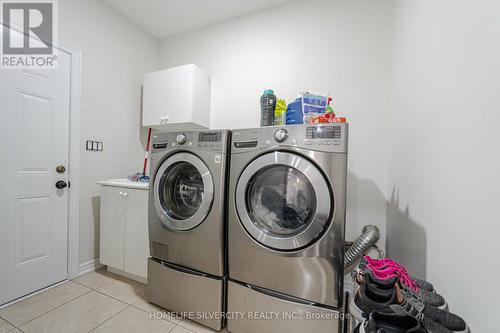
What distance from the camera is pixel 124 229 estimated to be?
1728 mm

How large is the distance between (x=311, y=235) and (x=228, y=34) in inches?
86.8

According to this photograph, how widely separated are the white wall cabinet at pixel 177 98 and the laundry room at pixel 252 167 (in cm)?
2

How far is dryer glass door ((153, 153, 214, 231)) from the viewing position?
1.30 metres

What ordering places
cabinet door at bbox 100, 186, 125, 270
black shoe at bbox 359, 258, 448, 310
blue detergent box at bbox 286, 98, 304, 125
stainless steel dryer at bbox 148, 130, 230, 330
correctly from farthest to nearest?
cabinet door at bbox 100, 186, 125, 270
blue detergent box at bbox 286, 98, 304, 125
stainless steel dryer at bbox 148, 130, 230, 330
black shoe at bbox 359, 258, 448, 310

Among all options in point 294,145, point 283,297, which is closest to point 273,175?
point 294,145

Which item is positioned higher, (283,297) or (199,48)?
(199,48)

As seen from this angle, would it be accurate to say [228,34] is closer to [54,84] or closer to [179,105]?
[179,105]

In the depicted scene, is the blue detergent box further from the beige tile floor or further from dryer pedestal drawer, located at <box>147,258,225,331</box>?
the beige tile floor

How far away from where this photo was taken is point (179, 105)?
6.68ft

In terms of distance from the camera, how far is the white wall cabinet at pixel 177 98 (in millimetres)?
2006

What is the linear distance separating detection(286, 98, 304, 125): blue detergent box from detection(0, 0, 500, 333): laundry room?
0.05 feet

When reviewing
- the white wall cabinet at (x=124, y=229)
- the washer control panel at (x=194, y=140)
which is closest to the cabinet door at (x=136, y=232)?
the white wall cabinet at (x=124, y=229)

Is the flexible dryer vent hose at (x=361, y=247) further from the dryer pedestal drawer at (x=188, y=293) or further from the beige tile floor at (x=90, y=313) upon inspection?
the beige tile floor at (x=90, y=313)

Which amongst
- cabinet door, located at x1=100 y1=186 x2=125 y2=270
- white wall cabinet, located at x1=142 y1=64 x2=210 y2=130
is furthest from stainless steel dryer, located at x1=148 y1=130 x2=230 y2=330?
white wall cabinet, located at x1=142 y1=64 x2=210 y2=130
